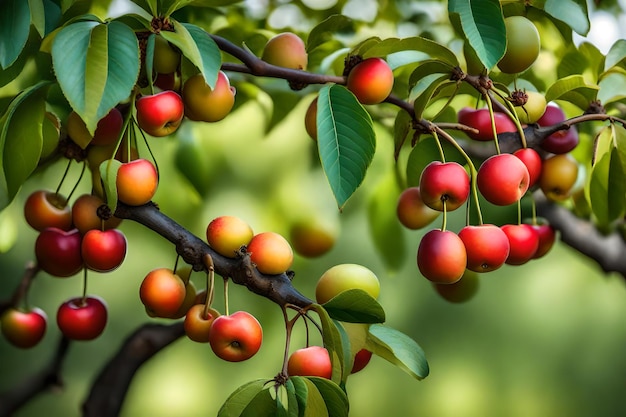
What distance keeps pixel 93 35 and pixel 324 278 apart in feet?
0.95

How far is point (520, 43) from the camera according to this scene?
2.32 feet

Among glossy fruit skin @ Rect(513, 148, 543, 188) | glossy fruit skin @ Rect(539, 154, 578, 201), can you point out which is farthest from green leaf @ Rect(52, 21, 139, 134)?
glossy fruit skin @ Rect(539, 154, 578, 201)

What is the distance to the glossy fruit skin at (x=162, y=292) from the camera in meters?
0.70

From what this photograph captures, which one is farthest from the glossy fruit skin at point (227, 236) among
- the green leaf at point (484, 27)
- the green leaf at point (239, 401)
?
the green leaf at point (484, 27)

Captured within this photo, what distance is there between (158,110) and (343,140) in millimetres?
154

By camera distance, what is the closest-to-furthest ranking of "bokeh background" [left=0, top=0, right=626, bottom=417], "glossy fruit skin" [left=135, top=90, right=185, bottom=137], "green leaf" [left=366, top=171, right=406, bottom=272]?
"glossy fruit skin" [left=135, top=90, right=185, bottom=137]
"green leaf" [left=366, top=171, right=406, bottom=272]
"bokeh background" [left=0, top=0, right=626, bottom=417]

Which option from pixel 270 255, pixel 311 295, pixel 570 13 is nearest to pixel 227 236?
pixel 270 255

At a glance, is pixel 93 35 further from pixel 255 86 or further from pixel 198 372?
pixel 198 372

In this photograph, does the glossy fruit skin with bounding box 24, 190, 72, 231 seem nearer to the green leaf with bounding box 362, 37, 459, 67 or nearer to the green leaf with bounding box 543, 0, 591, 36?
the green leaf with bounding box 362, 37, 459, 67

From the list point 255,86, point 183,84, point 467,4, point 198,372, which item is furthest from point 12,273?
point 467,4

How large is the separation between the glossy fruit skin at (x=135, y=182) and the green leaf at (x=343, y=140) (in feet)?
0.49

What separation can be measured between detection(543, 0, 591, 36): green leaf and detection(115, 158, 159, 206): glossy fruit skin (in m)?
0.40

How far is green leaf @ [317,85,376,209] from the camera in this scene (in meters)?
0.62

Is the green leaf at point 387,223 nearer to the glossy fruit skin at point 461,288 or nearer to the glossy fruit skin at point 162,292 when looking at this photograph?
the glossy fruit skin at point 461,288
